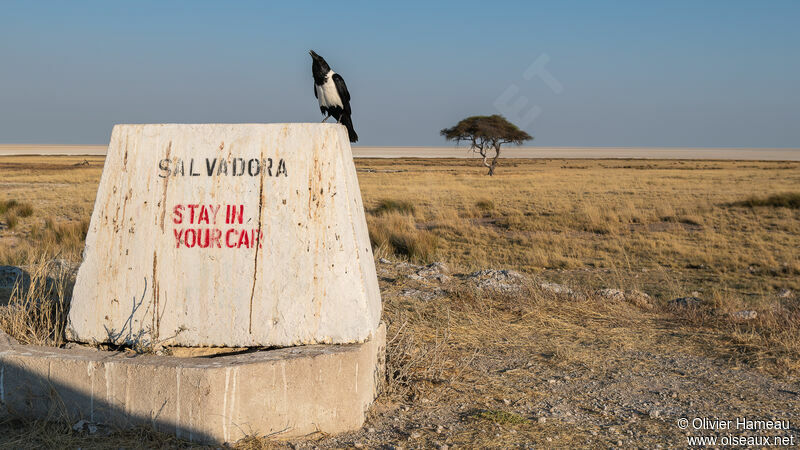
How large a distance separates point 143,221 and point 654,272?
26.9 ft

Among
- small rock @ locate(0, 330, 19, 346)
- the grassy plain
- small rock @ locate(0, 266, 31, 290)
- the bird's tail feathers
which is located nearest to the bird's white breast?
the bird's tail feathers

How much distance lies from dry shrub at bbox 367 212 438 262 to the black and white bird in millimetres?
5298

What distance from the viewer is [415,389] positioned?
399cm

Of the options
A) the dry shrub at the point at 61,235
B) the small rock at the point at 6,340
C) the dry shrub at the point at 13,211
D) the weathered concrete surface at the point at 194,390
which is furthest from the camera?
the dry shrub at the point at 13,211

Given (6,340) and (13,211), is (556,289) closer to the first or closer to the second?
(6,340)

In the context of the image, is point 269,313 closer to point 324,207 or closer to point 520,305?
point 324,207

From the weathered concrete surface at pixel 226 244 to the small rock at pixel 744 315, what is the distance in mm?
3620

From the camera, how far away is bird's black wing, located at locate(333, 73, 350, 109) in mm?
4727

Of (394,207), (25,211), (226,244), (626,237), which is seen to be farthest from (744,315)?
(25,211)

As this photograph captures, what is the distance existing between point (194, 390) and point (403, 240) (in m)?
9.27

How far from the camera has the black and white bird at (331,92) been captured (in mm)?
4734

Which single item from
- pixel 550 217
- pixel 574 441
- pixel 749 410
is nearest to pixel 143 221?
pixel 574 441

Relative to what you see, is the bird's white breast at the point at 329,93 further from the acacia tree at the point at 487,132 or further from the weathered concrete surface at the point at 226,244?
the acacia tree at the point at 487,132

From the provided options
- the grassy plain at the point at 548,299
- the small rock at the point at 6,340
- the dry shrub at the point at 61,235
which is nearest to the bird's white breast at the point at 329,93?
the grassy plain at the point at 548,299
